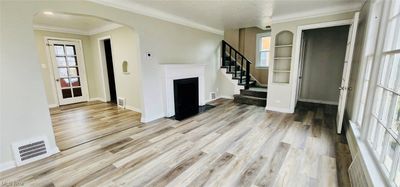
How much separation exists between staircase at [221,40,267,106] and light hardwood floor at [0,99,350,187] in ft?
5.51

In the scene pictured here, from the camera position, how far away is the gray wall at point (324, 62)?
16.1 ft

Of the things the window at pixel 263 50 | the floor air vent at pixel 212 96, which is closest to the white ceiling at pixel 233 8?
Result: the window at pixel 263 50

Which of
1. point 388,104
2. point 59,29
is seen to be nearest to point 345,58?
point 388,104

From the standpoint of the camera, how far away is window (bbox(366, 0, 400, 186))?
1394 mm

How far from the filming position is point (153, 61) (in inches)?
150

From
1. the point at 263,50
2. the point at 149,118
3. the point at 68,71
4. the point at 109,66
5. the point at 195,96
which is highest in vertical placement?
the point at 263,50

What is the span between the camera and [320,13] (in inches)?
144

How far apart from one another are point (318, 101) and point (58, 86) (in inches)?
328

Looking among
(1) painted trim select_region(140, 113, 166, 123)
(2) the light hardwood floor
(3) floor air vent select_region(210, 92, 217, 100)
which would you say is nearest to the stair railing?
(3) floor air vent select_region(210, 92, 217, 100)

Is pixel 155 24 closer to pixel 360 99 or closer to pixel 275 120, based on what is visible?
pixel 275 120

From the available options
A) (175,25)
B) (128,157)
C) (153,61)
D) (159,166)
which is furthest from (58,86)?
(159,166)

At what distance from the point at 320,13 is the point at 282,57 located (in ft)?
3.97

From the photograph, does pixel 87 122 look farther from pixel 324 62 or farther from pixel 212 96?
pixel 324 62

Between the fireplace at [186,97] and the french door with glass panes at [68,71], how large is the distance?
3.84 metres
